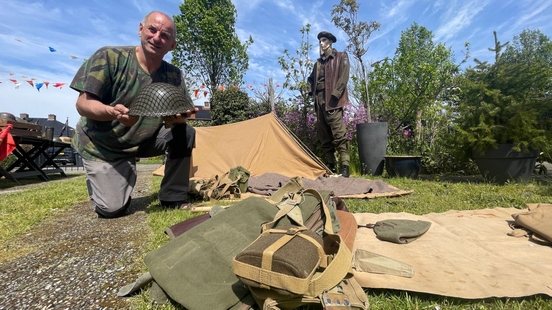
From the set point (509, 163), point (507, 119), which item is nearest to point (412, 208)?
point (509, 163)

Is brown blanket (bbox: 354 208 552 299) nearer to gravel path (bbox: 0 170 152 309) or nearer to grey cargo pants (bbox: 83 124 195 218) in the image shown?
gravel path (bbox: 0 170 152 309)

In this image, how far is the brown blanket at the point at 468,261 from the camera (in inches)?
45.5

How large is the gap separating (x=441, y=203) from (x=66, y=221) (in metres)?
3.60

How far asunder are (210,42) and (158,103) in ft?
73.5

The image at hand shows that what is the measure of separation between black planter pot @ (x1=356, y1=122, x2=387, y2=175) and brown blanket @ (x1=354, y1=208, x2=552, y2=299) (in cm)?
327

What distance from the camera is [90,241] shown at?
6.35 feet

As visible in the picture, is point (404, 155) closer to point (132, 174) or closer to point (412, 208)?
point (412, 208)

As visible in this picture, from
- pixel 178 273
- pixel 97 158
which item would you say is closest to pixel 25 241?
pixel 97 158

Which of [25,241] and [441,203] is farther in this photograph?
[441,203]

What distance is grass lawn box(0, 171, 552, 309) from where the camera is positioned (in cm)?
111

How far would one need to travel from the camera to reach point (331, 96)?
5.42 m

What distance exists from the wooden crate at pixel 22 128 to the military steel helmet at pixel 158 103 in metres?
4.49

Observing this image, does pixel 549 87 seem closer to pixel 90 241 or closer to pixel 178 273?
pixel 178 273

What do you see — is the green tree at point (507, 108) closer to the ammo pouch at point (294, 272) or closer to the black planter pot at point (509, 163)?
the black planter pot at point (509, 163)
